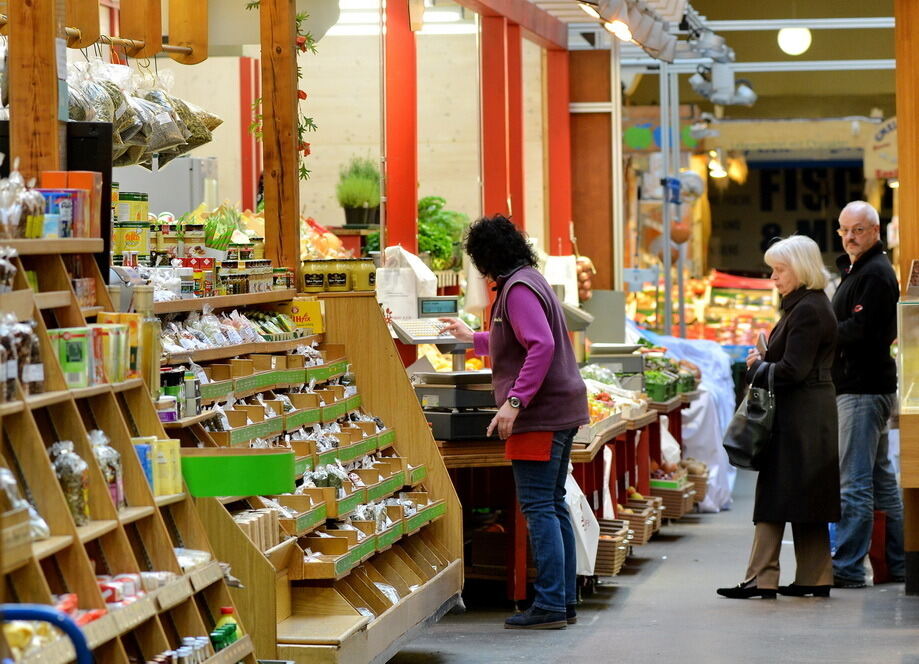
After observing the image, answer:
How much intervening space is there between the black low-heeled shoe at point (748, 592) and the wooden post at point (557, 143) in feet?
19.1

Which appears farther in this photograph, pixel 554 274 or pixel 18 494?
pixel 554 274

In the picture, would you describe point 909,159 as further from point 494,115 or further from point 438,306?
point 494,115

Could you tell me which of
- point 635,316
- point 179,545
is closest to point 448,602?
point 179,545

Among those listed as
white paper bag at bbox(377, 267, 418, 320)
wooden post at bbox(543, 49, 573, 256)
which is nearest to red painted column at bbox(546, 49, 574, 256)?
wooden post at bbox(543, 49, 573, 256)

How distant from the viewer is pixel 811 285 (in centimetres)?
666

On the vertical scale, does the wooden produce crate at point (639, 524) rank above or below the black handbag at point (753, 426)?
below

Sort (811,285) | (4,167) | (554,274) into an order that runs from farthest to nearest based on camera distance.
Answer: (554,274), (811,285), (4,167)

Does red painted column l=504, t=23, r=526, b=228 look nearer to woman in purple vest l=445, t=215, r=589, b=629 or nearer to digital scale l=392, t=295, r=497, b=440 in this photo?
digital scale l=392, t=295, r=497, b=440

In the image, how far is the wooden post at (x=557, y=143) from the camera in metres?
12.6

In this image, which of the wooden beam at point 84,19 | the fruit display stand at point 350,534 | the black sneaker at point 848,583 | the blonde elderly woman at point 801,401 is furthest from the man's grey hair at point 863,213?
the wooden beam at point 84,19

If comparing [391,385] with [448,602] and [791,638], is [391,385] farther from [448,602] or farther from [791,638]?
[791,638]

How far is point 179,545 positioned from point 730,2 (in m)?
18.0

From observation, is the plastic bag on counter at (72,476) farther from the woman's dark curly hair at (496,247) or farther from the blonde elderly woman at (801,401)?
the blonde elderly woman at (801,401)

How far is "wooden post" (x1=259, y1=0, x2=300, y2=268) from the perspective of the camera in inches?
230
